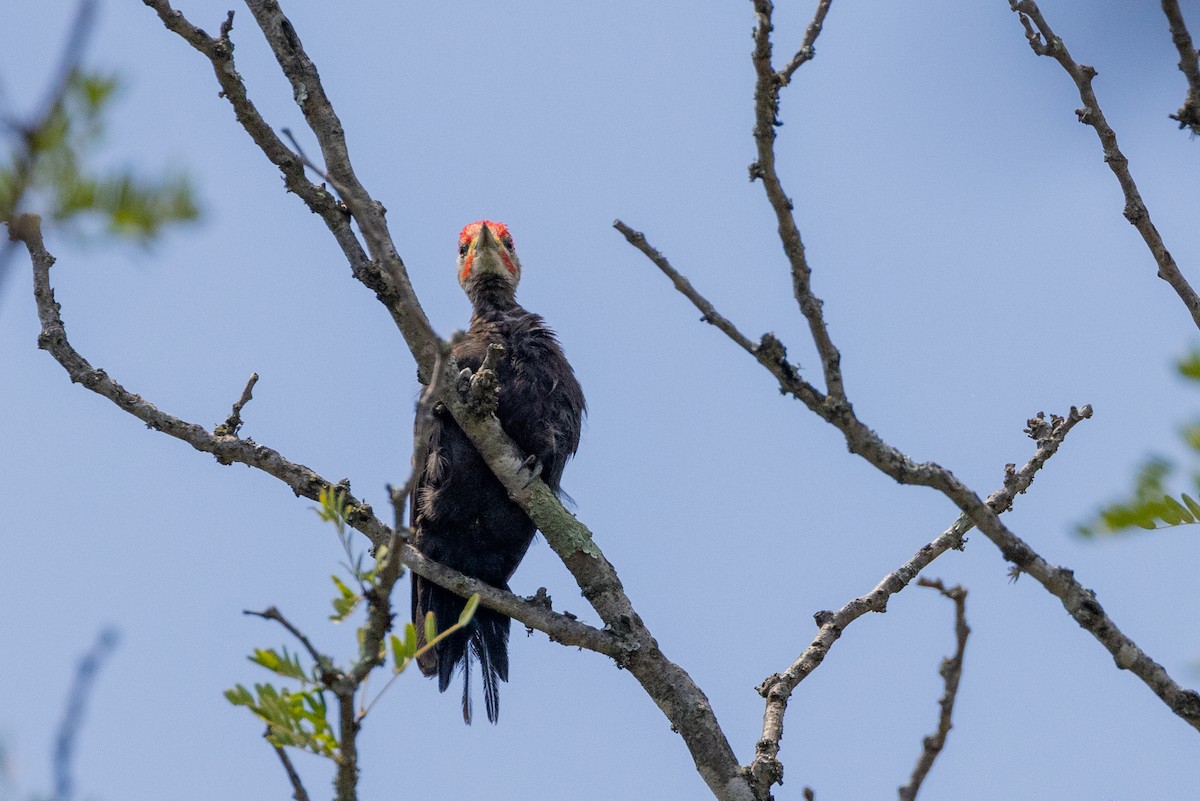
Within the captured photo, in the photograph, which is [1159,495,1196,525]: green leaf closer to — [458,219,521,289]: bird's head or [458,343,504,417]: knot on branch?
[458,343,504,417]: knot on branch

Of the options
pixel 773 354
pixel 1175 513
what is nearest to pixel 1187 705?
pixel 1175 513

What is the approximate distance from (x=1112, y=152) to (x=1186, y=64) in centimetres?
73

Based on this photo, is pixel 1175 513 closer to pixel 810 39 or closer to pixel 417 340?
pixel 810 39

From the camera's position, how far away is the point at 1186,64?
2.82 meters

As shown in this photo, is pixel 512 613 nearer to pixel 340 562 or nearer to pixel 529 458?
pixel 529 458

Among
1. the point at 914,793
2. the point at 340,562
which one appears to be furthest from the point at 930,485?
the point at 340,562

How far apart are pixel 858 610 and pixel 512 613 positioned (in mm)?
1222

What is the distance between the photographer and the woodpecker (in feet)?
18.1

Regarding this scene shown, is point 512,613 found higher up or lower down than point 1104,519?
higher up

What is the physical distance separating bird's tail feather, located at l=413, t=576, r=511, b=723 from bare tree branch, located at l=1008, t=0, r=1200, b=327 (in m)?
3.13

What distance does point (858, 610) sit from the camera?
185 inches

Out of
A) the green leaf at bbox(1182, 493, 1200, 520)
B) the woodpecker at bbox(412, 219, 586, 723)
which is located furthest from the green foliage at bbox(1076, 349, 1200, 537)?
the woodpecker at bbox(412, 219, 586, 723)

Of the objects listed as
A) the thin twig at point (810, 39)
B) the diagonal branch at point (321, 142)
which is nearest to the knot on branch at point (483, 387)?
the diagonal branch at point (321, 142)

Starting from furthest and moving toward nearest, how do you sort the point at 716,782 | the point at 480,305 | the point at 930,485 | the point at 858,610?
the point at 480,305
the point at 858,610
the point at 716,782
the point at 930,485
